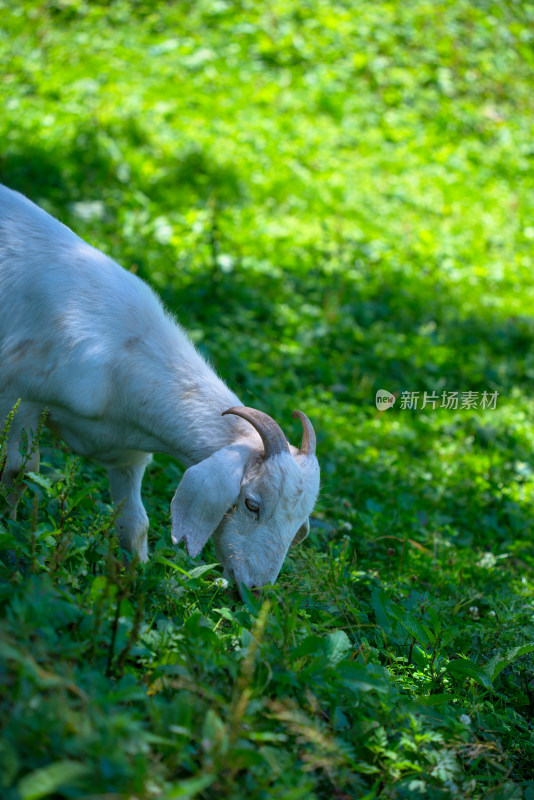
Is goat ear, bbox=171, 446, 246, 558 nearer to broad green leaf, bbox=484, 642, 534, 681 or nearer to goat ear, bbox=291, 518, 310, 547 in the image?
goat ear, bbox=291, 518, 310, 547

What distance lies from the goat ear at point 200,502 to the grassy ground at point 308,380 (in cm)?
15

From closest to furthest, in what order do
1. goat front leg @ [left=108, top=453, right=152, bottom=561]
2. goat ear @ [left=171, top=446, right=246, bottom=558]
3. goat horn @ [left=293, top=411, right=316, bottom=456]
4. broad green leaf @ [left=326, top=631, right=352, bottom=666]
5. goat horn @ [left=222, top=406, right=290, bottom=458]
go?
broad green leaf @ [left=326, top=631, right=352, bottom=666] < goat ear @ [left=171, top=446, right=246, bottom=558] < goat horn @ [left=222, top=406, right=290, bottom=458] < goat horn @ [left=293, top=411, right=316, bottom=456] < goat front leg @ [left=108, top=453, right=152, bottom=561]

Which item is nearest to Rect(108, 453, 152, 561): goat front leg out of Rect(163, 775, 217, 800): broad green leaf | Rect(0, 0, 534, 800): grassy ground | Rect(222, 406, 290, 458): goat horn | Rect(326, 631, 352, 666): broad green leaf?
Rect(0, 0, 534, 800): grassy ground

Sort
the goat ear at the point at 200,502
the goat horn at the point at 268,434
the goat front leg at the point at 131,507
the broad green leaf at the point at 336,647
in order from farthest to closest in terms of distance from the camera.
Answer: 1. the goat front leg at the point at 131,507
2. the goat horn at the point at 268,434
3. the goat ear at the point at 200,502
4. the broad green leaf at the point at 336,647

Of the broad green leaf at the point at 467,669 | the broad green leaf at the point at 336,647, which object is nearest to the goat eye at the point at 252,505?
Result: the broad green leaf at the point at 336,647

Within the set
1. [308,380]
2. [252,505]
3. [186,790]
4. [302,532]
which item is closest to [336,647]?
[252,505]

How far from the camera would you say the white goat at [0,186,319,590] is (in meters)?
3.06

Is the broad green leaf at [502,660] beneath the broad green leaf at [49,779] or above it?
beneath

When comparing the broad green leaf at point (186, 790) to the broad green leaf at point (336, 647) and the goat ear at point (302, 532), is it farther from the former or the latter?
the goat ear at point (302, 532)

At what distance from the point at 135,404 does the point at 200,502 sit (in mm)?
649

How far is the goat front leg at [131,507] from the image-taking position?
373 centimetres

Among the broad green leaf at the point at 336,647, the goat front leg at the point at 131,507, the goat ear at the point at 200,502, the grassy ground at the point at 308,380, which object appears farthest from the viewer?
the goat front leg at the point at 131,507

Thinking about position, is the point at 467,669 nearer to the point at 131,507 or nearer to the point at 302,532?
the point at 302,532

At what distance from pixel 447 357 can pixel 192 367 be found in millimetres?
3843
